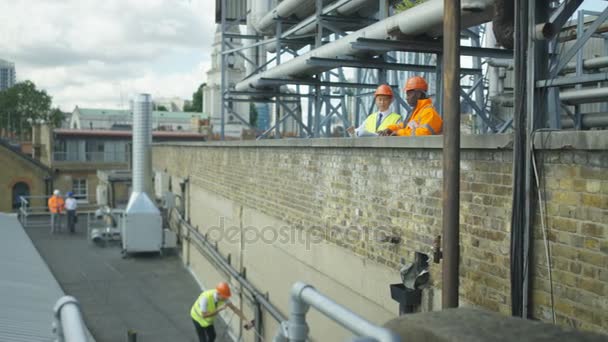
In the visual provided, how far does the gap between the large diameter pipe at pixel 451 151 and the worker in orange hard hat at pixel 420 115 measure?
1.36 metres

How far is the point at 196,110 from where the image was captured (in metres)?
104

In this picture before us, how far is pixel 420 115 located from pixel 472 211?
1.55 m

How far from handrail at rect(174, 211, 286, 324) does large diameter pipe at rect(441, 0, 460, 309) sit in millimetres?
5065

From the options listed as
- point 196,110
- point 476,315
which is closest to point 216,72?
point 196,110

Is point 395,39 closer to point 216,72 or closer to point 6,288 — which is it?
point 6,288

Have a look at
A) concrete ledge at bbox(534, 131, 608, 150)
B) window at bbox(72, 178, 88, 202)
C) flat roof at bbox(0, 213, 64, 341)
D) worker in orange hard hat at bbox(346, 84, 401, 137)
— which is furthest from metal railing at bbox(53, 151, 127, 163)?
concrete ledge at bbox(534, 131, 608, 150)

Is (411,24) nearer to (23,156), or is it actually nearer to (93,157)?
(23,156)

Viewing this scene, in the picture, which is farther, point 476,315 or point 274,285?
point 274,285

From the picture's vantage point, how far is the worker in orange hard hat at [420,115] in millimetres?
6227

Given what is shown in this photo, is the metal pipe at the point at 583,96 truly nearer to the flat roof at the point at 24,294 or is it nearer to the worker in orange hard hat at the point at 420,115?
the worker in orange hard hat at the point at 420,115

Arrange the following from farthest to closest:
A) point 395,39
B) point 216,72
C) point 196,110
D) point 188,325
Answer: point 196,110
point 216,72
point 188,325
point 395,39

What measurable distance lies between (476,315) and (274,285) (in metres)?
7.47

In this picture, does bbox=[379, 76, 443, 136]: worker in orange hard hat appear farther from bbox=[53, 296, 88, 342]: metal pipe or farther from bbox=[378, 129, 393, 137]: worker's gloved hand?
bbox=[53, 296, 88, 342]: metal pipe

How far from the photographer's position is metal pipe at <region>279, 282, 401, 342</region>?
1.97 meters
